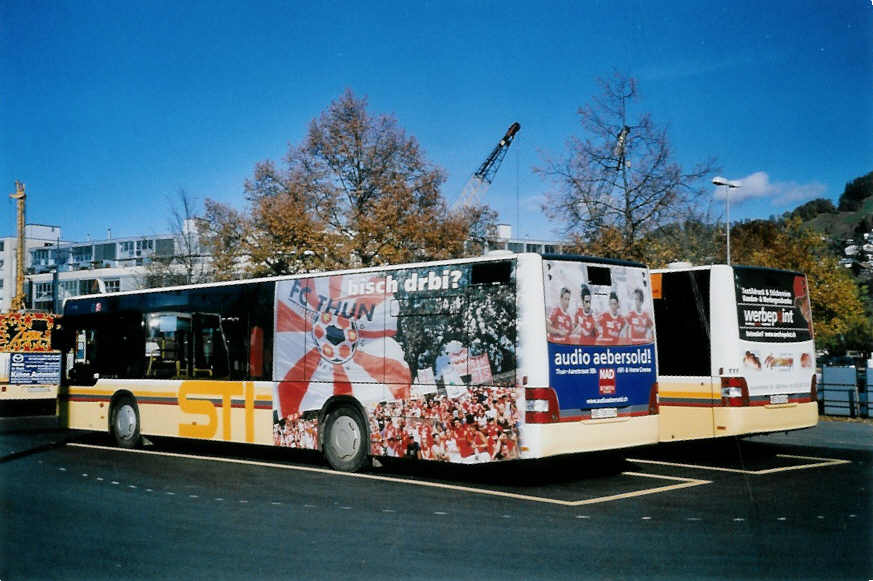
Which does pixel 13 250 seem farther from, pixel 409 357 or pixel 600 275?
pixel 600 275

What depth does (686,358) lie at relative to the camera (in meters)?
13.6

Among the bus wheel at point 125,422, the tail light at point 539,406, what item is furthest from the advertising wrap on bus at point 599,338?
the bus wheel at point 125,422

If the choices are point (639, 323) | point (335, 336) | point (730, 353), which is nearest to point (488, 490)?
point (639, 323)

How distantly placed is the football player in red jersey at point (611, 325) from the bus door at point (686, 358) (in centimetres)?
226

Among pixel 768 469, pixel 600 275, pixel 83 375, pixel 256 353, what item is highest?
pixel 600 275

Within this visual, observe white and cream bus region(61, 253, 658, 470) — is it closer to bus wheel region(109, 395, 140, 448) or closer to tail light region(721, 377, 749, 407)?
bus wheel region(109, 395, 140, 448)

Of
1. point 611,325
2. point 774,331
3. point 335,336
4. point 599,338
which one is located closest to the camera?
point 599,338

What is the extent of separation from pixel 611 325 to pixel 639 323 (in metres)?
0.61

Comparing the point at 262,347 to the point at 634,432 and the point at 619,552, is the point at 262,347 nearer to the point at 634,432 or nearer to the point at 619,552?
the point at 634,432

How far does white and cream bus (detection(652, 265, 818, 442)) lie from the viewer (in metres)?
13.2

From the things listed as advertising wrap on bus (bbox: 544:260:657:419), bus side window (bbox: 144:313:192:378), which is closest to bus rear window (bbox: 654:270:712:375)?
advertising wrap on bus (bbox: 544:260:657:419)

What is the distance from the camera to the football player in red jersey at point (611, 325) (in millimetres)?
11453

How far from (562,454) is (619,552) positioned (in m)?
3.45

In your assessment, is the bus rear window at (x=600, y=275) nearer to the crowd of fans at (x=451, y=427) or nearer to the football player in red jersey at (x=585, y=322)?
the football player in red jersey at (x=585, y=322)
